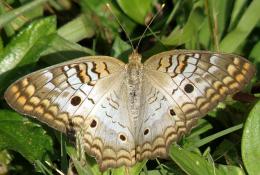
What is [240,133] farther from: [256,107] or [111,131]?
[111,131]

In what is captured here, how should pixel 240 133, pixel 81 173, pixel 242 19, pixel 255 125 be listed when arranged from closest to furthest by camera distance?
pixel 81 173 → pixel 255 125 → pixel 240 133 → pixel 242 19

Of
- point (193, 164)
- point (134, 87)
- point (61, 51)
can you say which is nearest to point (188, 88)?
point (134, 87)

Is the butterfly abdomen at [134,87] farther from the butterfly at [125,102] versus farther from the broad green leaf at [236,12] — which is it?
the broad green leaf at [236,12]

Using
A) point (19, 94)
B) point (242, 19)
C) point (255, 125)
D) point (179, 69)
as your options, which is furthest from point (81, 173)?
point (242, 19)

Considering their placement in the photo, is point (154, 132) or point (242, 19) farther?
point (242, 19)

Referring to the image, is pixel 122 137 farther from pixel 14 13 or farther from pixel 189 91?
pixel 14 13

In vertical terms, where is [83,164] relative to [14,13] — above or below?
below
